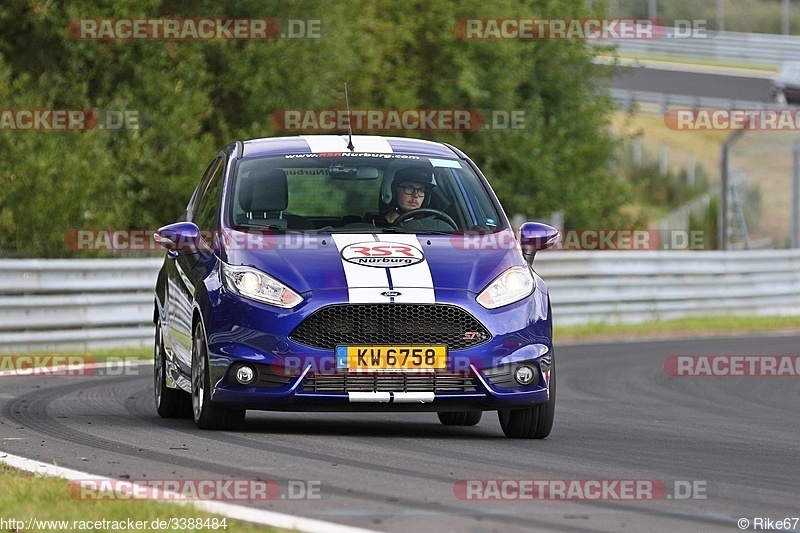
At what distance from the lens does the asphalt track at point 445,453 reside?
6379 millimetres

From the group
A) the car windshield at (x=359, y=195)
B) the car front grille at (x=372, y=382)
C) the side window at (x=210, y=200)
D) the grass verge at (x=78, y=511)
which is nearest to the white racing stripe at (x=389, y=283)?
the car front grille at (x=372, y=382)

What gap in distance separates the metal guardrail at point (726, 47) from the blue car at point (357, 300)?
A: 51033 mm

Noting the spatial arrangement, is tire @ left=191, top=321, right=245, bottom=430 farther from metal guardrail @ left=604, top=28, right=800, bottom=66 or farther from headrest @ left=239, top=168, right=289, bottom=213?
metal guardrail @ left=604, top=28, right=800, bottom=66

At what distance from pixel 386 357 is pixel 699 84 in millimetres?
48311

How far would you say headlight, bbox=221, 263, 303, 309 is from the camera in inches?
350

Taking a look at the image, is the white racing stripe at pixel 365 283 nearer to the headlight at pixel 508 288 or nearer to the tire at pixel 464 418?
the headlight at pixel 508 288

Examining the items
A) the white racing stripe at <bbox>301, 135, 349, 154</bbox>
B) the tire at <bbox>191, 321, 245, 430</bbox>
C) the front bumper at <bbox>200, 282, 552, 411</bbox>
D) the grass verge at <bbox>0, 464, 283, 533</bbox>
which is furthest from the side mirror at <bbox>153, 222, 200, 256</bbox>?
the grass verge at <bbox>0, 464, 283, 533</bbox>

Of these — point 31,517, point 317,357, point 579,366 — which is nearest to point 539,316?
point 317,357

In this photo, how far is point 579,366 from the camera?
16.2 meters

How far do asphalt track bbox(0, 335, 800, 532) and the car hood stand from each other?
83 centimetres

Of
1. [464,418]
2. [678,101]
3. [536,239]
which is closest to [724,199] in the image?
[464,418]

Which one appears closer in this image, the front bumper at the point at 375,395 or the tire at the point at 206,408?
the front bumper at the point at 375,395

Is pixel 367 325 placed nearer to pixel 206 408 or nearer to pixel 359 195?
pixel 206 408

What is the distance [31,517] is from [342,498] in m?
1.24
